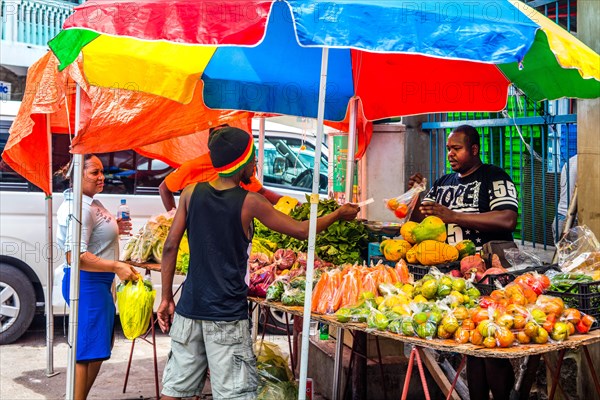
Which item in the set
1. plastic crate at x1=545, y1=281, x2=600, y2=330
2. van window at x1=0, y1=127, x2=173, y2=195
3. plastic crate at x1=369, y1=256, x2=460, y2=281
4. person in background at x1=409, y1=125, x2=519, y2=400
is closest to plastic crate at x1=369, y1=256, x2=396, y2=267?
plastic crate at x1=369, y1=256, x2=460, y2=281

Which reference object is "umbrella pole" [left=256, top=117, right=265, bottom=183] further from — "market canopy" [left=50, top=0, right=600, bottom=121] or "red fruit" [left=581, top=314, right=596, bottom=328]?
"red fruit" [left=581, top=314, right=596, bottom=328]

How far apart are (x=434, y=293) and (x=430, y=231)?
0.73 metres

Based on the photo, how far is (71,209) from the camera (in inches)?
192

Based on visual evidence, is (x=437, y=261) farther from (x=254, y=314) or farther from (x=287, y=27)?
(x=287, y=27)

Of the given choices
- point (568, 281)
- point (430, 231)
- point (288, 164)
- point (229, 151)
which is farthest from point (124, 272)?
point (288, 164)

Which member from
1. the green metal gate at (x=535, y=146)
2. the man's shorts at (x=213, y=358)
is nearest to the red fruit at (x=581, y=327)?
the man's shorts at (x=213, y=358)

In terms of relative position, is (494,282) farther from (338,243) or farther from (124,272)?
(124,272)

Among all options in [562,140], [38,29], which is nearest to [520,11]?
[562,140]

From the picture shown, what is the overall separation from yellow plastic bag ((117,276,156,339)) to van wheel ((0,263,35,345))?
10.4ft

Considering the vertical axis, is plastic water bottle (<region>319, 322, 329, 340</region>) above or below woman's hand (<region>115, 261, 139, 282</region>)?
below

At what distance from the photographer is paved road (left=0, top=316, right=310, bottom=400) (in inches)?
255

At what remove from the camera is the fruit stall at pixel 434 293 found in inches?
149

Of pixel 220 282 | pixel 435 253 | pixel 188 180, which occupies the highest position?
pixel 188 180

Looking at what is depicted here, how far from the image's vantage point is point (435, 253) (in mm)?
4820
